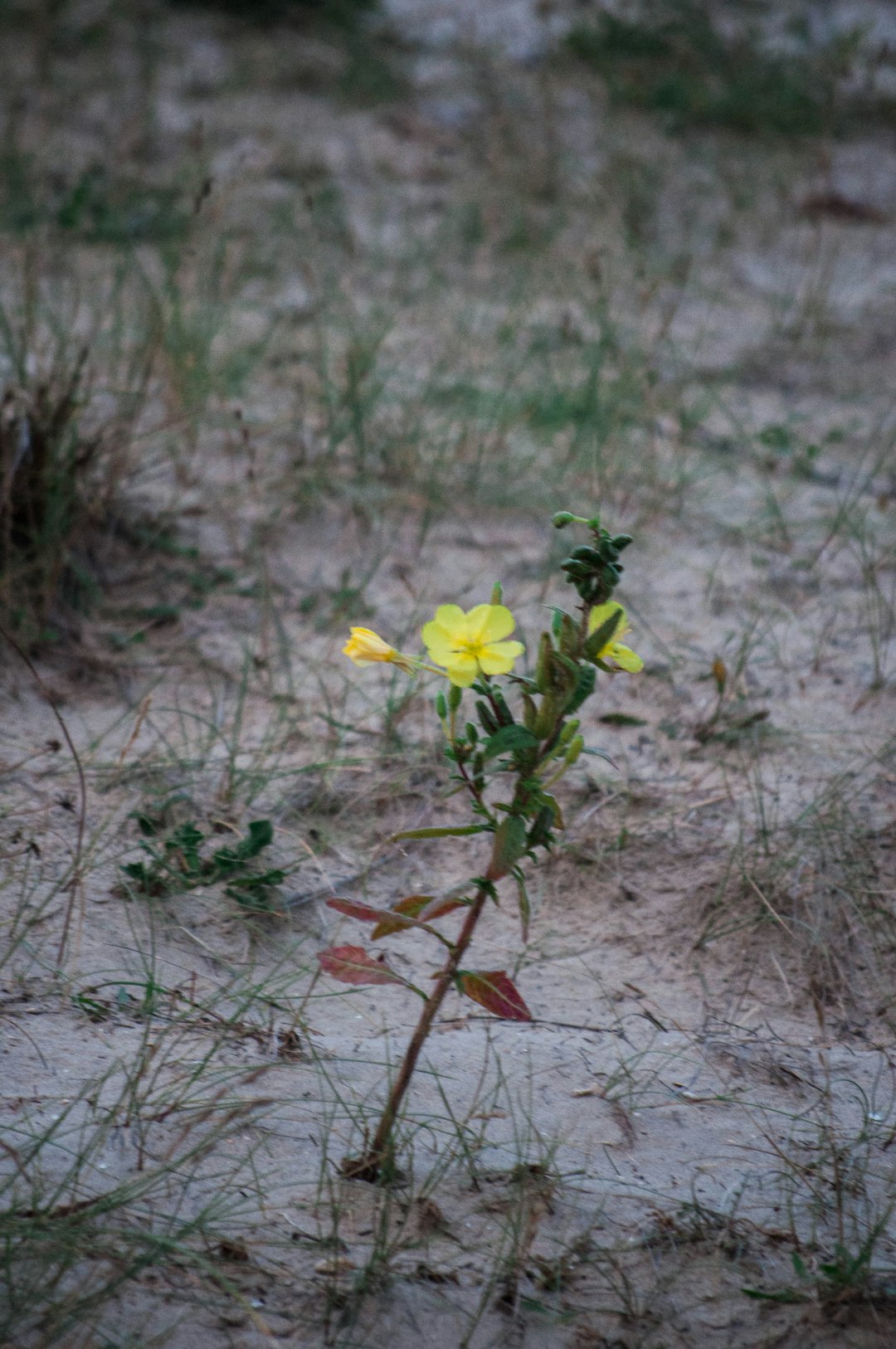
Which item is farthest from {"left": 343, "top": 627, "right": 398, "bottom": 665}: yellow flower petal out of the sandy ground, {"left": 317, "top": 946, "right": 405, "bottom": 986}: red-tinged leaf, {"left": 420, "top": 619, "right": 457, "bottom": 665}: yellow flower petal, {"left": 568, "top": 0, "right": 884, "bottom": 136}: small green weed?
{"left": 568, "top": 0, "right": 884, "bottom": 136}: small green weed

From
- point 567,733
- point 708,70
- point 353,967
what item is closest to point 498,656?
point 567,733

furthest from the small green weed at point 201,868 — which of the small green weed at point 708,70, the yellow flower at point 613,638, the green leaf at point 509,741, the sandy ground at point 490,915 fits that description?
the small green weed at point 708,70

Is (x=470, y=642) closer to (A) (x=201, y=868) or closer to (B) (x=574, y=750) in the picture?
(B) (x=574, y=750)

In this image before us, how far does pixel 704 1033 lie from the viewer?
1828 millimetres

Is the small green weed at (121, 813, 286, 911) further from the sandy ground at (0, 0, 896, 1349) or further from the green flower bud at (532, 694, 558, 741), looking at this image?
the green flower bud at (532, 694, 558, 741)

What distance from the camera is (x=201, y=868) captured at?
1.95 metres

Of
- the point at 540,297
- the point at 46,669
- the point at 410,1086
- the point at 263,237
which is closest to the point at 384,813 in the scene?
the point at 410,1086

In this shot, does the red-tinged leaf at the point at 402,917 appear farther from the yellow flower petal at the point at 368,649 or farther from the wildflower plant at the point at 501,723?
the yellow flower petal at the point at 368,649

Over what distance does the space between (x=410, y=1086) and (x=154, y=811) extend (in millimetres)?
735

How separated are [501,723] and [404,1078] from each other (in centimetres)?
47

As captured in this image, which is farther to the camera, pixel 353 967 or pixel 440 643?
pixel 353 967

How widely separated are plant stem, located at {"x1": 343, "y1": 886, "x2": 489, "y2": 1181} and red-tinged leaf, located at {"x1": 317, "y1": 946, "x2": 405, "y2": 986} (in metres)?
0.05

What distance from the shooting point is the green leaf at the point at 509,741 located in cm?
130

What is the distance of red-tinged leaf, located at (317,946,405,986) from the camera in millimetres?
1411
